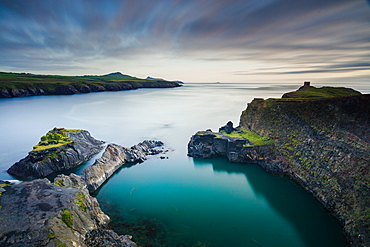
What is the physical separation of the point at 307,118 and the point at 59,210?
28.7 metres

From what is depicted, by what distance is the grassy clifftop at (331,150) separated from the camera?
589 inches

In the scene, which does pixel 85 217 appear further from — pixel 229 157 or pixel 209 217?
pixel 229 157

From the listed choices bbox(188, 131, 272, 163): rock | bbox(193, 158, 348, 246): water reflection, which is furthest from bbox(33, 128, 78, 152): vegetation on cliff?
bbox(193, 158, 348, 246): water reflection

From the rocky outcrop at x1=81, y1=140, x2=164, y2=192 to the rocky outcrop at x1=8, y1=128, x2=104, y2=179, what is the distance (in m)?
3.88

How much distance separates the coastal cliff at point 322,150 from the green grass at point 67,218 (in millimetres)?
18915

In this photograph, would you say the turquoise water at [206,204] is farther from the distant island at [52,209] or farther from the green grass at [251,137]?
the green grass at [251,137]

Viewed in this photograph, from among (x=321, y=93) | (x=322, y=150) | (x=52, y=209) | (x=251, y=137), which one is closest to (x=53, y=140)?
(x=52, y=209)

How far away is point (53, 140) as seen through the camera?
88.0 feet

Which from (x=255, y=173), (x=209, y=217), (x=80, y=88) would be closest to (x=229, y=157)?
(x=255, y=173)

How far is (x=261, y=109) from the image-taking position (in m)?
34.4

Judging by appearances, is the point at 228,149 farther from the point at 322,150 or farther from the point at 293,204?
the point at 322,150

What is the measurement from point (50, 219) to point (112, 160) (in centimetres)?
1526

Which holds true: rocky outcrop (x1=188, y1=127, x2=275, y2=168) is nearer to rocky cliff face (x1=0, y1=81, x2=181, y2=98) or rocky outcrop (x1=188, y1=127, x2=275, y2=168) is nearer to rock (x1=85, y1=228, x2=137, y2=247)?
rock (x1=85, y1=228, x2=137, y2=247)

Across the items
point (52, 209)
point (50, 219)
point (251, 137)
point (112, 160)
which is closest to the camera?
point (50, 219)
